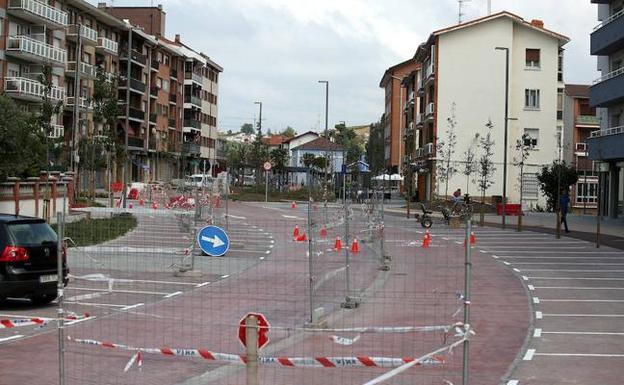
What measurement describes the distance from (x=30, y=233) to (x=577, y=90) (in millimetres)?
83154

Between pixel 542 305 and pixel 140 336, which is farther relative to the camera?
pixel 542 305

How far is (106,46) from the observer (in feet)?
230

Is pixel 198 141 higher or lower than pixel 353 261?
higher

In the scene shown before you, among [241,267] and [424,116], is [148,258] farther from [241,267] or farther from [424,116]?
[424,116]

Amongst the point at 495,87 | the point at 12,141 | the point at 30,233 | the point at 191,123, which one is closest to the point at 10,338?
the point at 30,233

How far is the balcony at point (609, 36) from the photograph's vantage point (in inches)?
1613

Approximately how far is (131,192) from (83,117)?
38.4 feet

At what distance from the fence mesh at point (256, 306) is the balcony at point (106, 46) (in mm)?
45274

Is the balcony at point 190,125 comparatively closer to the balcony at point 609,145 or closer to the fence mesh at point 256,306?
the balcony at point 609,145

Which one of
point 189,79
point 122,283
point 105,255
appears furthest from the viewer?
point 189,79

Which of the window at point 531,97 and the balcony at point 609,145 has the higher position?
the window at point 531,97

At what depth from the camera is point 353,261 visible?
70.1ft

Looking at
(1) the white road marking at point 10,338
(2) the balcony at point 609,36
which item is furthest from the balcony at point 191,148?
(1) the white road marking at point 10,338

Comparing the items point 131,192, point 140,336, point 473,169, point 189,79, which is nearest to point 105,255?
point 140,336
